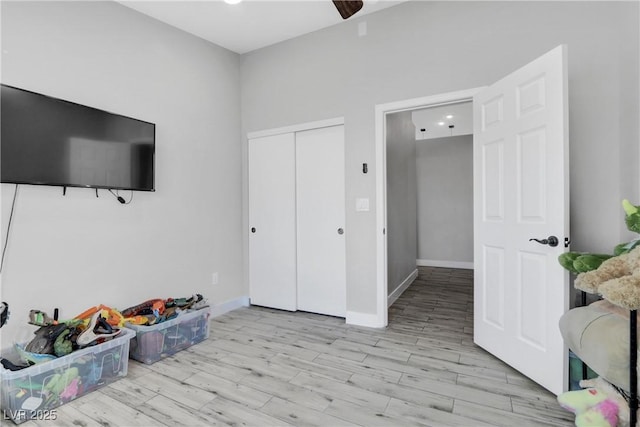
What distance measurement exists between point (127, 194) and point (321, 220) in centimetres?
178

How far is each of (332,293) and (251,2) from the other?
279 centimetres

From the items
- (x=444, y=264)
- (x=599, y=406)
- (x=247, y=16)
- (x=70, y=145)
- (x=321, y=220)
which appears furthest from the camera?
(x=444, y=264)

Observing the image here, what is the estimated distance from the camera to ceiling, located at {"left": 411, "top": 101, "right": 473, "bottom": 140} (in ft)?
15.0

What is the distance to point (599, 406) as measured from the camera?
140 centimetres

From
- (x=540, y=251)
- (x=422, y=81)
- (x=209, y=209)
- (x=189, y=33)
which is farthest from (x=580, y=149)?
(x=189, y=33)

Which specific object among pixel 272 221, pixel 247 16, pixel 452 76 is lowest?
pixel 272 221

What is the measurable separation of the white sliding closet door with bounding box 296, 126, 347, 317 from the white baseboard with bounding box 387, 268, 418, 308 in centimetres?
80

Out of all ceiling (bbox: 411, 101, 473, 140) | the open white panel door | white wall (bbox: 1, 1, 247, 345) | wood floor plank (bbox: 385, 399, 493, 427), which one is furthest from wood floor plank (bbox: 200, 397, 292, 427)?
ceiling (bbox: 411, 101, 473, 140)

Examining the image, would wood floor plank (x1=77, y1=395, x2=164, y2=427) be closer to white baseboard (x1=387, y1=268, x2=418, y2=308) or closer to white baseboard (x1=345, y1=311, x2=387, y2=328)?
white baseboard (x1=345, y1=311, x2=387, y2=328)

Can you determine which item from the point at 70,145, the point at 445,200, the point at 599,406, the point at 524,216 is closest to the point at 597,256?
the point at 524,216

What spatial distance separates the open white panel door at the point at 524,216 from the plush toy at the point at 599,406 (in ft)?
1.06

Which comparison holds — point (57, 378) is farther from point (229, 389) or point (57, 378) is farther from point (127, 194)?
point (127, 194)

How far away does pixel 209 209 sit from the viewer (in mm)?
A: 3365

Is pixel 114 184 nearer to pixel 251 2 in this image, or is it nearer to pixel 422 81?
pixel 251 2
